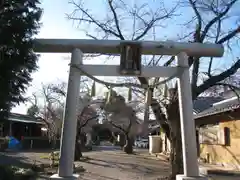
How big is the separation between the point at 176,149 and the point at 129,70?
540 centimetres

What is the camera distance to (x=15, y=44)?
892cm

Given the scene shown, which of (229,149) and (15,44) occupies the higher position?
(15,44)

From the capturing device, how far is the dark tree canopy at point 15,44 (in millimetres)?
8766

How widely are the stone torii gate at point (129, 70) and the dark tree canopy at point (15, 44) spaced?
0.58 m

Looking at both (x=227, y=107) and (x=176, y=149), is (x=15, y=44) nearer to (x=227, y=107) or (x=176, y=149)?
(x=176, y=149)

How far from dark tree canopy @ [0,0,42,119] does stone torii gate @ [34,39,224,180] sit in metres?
0.58

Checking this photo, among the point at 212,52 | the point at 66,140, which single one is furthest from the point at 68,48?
the point at 212,52

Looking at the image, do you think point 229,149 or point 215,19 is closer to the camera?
point 215,19

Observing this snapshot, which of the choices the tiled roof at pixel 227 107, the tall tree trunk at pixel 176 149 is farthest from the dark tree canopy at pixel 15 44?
the tiled roof at pixel 227 107

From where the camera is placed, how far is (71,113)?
8.05 meters

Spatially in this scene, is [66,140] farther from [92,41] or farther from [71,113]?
[92,41]

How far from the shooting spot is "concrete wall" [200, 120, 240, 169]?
1633 centimetres

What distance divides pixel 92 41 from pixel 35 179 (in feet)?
23.7

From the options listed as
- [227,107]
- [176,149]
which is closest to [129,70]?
[176,149]
